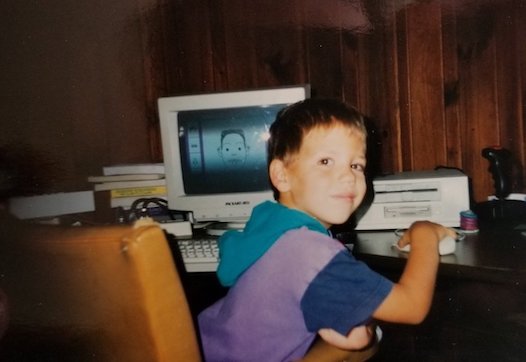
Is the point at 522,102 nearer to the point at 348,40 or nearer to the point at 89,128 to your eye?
the point at 348,40

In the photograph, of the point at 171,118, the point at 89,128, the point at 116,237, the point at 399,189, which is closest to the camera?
the point at 116,237

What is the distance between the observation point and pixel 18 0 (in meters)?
1.68

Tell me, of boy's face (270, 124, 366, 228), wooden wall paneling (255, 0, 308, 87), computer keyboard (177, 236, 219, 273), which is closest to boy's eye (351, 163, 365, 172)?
boy's face (270, 124, 366, 228)

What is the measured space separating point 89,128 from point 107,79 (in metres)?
0.24

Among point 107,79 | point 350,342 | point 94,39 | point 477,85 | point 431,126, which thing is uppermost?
point 94,39

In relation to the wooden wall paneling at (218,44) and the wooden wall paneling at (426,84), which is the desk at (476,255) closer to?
the wooden wall paneling at (426,84)

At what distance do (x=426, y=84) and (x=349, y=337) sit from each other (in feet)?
3.98

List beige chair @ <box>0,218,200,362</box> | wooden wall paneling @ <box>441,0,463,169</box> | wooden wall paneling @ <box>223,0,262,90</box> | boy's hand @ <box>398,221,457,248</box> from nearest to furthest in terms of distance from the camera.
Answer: beige chair @ <box>0,218,200,362</box> < boy's hand @ <box>398,221,457,248</box> < wooden wall paneling @ <box>441,0,463,169</box> < wooden wall paneling @ <box>223,0,262,90</box>

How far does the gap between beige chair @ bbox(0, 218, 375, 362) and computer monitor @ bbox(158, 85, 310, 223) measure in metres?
0.93

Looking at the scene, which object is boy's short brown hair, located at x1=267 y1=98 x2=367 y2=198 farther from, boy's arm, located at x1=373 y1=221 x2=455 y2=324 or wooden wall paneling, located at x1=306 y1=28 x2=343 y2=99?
wooden wall paneling, located at x1=306 y1=28 x2=343 y2=99

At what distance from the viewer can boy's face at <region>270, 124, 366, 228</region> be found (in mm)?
941

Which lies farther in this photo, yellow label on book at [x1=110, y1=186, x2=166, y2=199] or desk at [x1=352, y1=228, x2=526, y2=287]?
yellow label on book at [x1=110, y1=186, x2=166, y2=199]

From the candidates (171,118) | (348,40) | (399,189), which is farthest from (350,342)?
(348,40)

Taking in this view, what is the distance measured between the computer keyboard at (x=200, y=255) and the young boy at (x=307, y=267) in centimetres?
45
